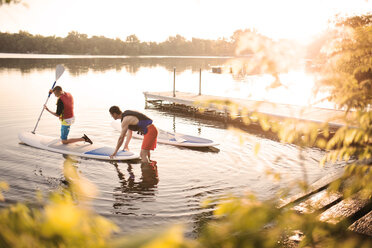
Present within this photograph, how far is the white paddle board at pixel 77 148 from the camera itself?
42.6 ft

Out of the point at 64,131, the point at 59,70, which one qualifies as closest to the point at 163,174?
the point at 64,131

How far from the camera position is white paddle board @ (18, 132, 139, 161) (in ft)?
42.6

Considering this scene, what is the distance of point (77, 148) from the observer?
547 inches

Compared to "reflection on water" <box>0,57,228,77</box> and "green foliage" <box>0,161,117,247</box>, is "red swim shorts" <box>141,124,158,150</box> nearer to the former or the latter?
"green foliage" <box>0,161,117,247</box>

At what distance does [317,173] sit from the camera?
12156 mm

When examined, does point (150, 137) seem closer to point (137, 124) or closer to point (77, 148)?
point (137, 124)

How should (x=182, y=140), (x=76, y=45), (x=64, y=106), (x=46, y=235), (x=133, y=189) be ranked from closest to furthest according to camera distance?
1. (x=46, y=235)
2. (x=133, y=189)
3. (x=64, y=106)
4. (x=182, y=140)
5. (x=76, y=45)

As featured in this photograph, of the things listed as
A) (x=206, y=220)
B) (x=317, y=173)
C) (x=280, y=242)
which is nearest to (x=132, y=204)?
(x=206, y=220)

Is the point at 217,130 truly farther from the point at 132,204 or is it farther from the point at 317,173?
the point at 132,204

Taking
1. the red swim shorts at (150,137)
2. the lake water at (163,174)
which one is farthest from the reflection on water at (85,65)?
the red swim shorts at (150,137)

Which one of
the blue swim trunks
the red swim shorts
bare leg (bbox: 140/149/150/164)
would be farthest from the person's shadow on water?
the blue swim trunks

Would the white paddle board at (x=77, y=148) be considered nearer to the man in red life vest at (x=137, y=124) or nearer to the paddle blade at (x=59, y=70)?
the man in red life vest at (x=137, y=124)

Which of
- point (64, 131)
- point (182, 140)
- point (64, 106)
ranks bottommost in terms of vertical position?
point (182, 140)

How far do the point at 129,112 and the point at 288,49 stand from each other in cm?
763
